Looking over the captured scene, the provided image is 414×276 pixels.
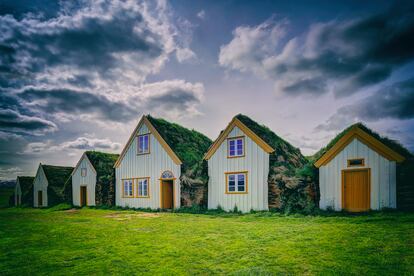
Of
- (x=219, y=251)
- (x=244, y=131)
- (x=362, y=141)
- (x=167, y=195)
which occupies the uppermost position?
(x=244, y=131)

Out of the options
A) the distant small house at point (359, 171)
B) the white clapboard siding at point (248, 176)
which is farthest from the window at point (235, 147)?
the distant small house at point (359, 171)

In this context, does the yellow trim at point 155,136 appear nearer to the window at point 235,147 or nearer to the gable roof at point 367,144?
the window at point 235,147

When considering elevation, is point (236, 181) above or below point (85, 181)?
above

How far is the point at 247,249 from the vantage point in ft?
24.5

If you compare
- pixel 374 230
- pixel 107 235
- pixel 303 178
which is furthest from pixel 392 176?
pixel 107 235

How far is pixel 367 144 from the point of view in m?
14.4

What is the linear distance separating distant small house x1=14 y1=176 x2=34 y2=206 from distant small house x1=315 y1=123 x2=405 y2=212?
130ft

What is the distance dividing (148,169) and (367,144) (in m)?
16.6

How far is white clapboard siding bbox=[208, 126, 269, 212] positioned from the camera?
17625mm

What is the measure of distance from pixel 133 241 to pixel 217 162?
11.6 m

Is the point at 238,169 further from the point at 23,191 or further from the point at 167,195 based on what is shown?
the point at 23,191

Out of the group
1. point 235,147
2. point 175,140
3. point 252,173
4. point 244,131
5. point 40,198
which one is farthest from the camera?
point 40,198

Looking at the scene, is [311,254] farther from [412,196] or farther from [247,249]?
[412,196]

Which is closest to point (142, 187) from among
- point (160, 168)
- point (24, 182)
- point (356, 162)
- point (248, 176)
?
point (160, 168)
